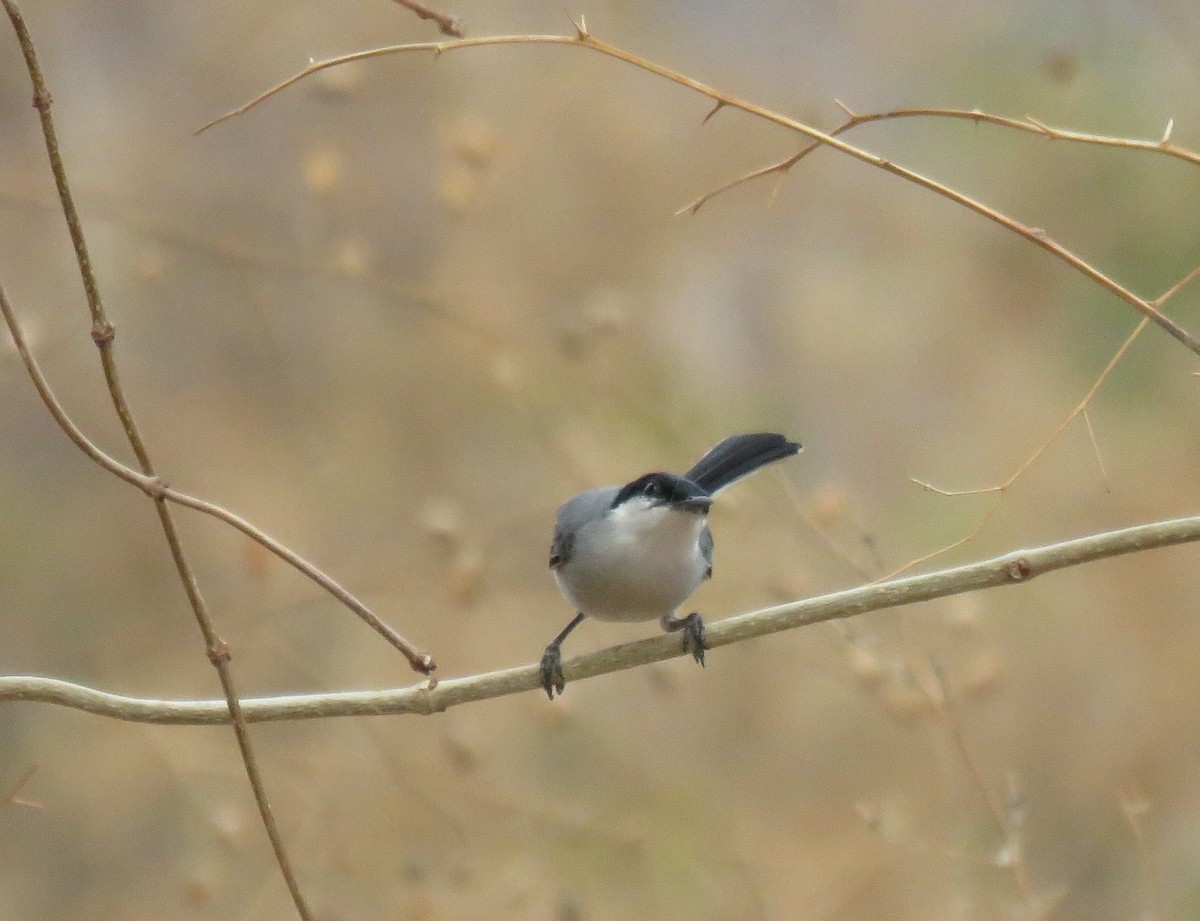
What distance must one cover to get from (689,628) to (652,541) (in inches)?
7.6

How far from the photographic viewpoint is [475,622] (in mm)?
3121

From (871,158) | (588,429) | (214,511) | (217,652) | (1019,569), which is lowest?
(1019,569)

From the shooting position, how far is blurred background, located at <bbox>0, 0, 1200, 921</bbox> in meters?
2.96

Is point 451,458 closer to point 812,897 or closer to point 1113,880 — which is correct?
point 812,897

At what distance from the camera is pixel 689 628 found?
1744 millimetres

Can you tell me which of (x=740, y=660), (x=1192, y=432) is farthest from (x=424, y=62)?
(x=1192, y=432)

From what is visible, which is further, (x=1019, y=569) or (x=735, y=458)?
(x=735, y=458)

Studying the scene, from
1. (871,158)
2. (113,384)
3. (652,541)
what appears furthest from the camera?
(652,541)

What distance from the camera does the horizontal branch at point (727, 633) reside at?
107 cm

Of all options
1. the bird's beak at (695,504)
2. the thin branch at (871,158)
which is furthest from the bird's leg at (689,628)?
the thin branch at (871,158)

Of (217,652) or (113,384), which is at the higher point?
→ (113,384)

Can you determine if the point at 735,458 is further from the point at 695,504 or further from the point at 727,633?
the point at 727,633

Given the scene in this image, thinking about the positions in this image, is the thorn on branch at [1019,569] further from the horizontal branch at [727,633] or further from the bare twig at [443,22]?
the bare twig at [443,22]

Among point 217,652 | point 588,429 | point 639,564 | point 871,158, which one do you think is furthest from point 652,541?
point 588,429
